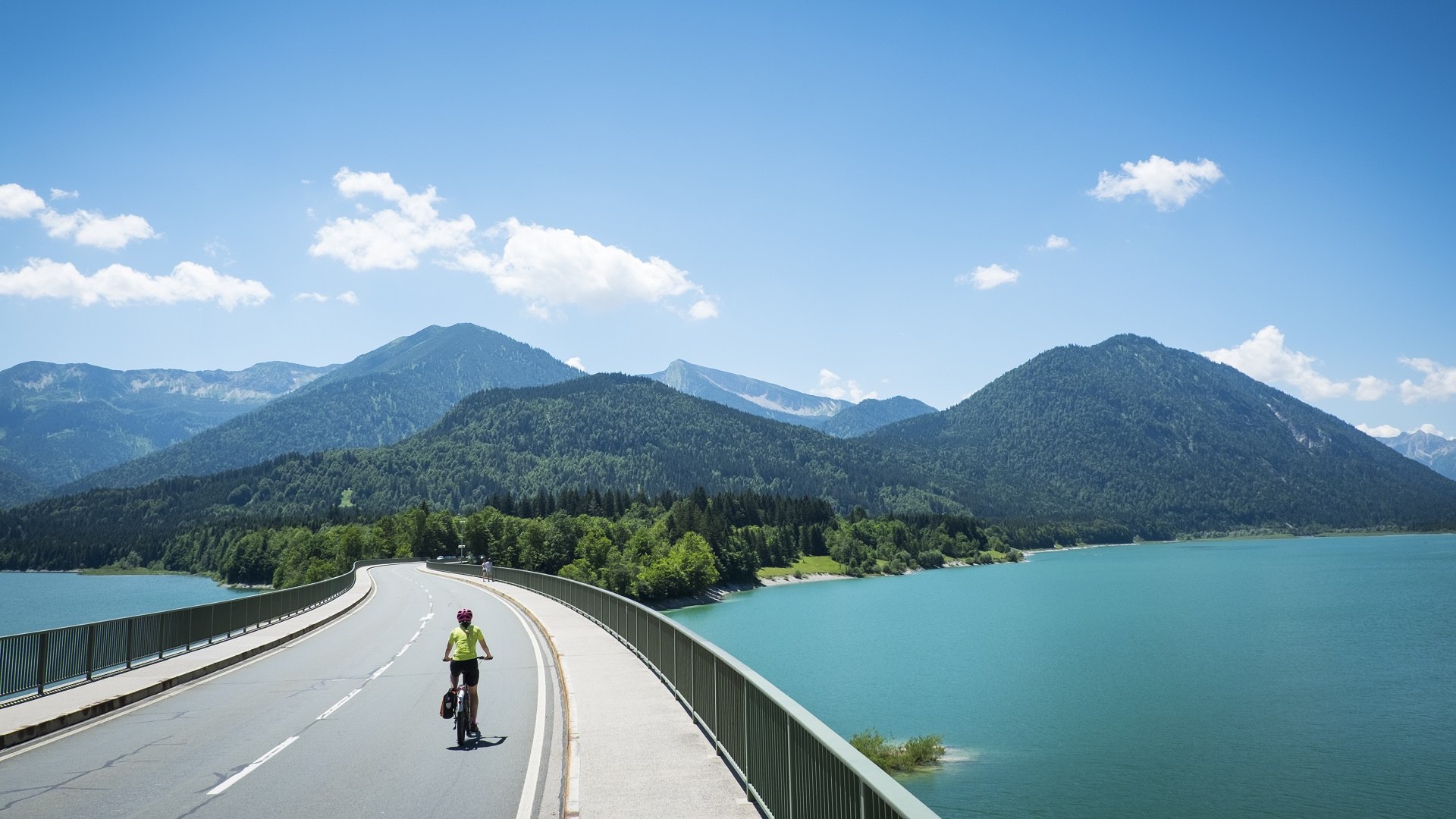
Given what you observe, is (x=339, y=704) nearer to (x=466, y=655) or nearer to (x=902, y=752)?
(x=466, y=655)

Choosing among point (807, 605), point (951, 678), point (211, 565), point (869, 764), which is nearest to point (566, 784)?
point (869, 764)

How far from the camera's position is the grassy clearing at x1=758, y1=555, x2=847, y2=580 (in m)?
135

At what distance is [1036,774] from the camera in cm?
3291

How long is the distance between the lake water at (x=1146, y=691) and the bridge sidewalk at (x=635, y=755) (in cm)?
1691

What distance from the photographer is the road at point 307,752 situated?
32.7 ft

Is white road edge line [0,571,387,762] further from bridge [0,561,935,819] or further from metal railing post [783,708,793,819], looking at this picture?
metal railing post [783,708,793,819]

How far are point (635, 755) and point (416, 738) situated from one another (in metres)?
4.04

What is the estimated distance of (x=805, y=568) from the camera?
142 metres

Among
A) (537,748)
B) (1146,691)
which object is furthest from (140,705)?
(1146,691)

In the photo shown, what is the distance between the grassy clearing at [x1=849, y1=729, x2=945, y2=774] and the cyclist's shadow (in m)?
22.1

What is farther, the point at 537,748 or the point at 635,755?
the point at 537,748

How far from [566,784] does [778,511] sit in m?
152

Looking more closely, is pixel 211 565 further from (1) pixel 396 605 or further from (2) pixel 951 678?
(2) pixel 951 678

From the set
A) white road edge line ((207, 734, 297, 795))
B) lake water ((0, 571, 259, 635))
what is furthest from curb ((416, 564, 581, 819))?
lake water ((0, 571, 259, 635))
